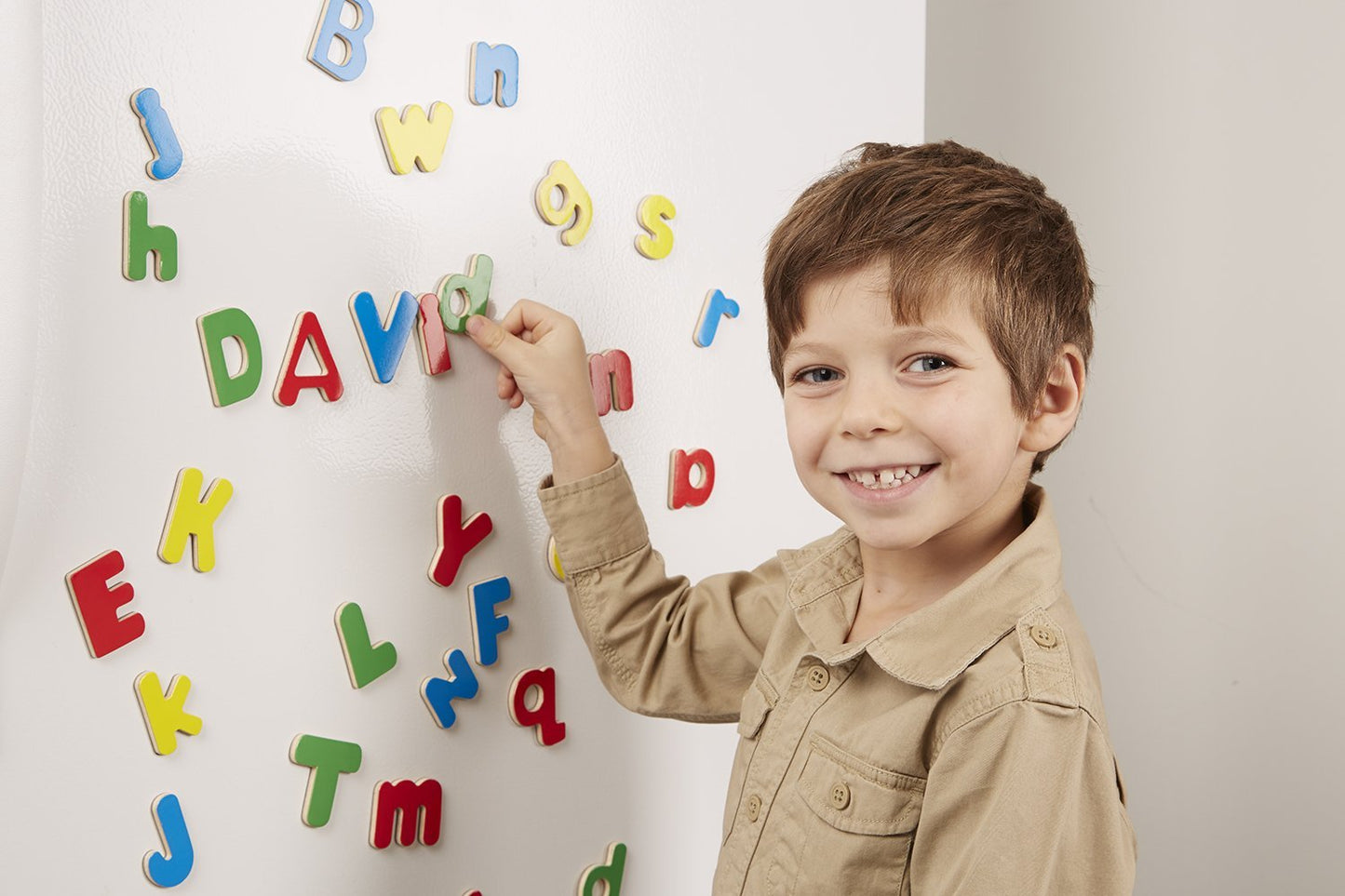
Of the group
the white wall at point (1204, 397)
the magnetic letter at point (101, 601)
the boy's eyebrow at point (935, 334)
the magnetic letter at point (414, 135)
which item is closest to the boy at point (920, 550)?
the boy's eyebrow at point (935, 334)

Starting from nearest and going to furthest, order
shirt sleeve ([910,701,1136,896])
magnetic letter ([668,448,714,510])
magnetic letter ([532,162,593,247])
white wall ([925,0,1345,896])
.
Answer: shirt sleeve ([910,701,1136,896]), magnetic letter ([532,162,593,247]), magnetic letter ([668,448,714,510]), white wall ([925,0,1345,896])

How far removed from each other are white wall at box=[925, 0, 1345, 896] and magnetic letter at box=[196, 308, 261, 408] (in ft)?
3.55

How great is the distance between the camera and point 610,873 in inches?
34.7

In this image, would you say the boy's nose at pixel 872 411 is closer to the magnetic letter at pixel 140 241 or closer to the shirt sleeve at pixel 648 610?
the shirt sleeve at pixel 648 610

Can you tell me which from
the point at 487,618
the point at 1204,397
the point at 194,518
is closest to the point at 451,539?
the point at 487,618

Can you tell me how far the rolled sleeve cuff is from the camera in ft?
2.61

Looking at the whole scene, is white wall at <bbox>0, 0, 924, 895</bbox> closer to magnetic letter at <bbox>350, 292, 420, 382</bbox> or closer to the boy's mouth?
magnetic letter at <bbox>350, 292, 420, 382</bbox>

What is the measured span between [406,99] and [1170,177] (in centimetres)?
99

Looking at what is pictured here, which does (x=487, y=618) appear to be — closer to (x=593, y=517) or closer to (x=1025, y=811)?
(x=593, y=517)

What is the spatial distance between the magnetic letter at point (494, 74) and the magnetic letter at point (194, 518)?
28 cm

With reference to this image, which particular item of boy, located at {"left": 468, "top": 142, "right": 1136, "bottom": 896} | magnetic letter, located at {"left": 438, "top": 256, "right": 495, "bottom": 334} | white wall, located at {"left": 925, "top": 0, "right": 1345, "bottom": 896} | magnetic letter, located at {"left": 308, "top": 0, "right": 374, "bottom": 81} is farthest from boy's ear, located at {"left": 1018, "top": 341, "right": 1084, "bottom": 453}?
white wall, located at {"left": 925, "top": 0, "right": 1345, "bottom": 896}

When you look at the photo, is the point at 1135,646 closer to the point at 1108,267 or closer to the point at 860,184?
the point at 1108,267

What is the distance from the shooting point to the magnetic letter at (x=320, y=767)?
0.71m

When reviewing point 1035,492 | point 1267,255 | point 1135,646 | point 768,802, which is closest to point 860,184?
point 1035,492
